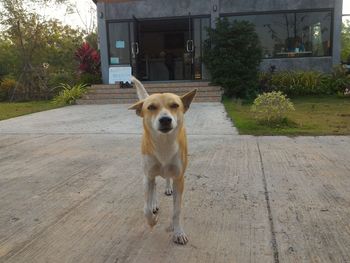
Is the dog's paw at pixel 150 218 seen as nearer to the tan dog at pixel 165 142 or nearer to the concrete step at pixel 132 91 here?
the tan dog at pixel 165 142

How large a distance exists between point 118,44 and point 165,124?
14.9 m

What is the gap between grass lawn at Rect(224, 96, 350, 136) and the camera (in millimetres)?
7430

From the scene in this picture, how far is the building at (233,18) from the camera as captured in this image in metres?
15.7

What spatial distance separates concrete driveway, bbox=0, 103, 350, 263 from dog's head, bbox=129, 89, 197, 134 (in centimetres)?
90

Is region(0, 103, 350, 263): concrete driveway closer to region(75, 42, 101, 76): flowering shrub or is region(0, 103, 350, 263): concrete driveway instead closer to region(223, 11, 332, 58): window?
region(223, 11, 332, 58): window

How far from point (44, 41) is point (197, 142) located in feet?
46.3

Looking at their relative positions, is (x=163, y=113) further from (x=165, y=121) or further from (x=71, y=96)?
(x=71, y=96)

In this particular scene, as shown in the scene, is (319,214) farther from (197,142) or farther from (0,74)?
(0,74)

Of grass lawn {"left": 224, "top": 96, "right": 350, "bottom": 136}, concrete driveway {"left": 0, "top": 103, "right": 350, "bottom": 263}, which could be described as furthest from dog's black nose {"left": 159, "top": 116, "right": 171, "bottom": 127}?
grass lawn {"left": 224, "top": 96, "right": 350, "bottom": 136}

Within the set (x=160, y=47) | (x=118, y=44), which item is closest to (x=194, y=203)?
(x=118, y=44)

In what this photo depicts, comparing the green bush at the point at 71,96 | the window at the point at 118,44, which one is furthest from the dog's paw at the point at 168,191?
the window at the point at 118,44

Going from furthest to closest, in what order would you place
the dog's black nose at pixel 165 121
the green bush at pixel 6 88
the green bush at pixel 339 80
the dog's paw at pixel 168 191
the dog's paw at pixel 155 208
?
the green bush at pixel 6 88
the green bush at pixel 339 80
the dog's paw at pixel 168 191
the dog's paw at pixel 155 208
the dog's black nose at pixel 165 121

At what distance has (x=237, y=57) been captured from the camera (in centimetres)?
1368

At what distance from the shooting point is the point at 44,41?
18359 mm
